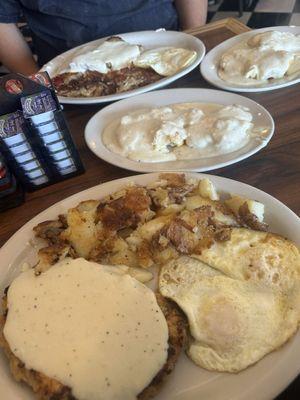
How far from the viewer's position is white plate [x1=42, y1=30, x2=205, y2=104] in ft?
5.18

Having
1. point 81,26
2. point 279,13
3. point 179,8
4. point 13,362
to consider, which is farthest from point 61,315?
point 279,13

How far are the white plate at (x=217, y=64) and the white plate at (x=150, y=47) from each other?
0.14ft

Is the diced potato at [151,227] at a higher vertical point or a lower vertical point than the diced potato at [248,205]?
higher

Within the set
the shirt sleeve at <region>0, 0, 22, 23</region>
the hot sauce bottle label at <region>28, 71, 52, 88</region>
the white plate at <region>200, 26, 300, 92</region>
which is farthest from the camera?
the shirt sleeve at <region>0, 0, 22, 23</region>

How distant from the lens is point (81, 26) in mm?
2127

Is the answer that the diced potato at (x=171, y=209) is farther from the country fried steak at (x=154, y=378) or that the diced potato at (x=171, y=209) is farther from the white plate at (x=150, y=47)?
the white plate at (x=150, y=47)

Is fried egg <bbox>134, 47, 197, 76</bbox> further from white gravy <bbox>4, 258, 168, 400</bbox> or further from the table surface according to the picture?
white gravy <bbox>4, 258, 168, 400</bbox>

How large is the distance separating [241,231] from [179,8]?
1.82m

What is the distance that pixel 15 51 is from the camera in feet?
7.66

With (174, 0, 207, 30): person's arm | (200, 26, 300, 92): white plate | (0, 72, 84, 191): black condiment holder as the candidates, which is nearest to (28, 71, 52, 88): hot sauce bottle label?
(0, 72, 84, 191): black condiment holder

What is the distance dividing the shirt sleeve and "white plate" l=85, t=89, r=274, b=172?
1.13 m

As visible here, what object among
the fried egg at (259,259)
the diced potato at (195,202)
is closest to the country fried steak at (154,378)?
the fried egg at (259,259)

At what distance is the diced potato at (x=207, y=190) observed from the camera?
1.05 metres

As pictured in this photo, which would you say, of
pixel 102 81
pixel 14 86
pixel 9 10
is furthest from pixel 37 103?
pixel 9 10
